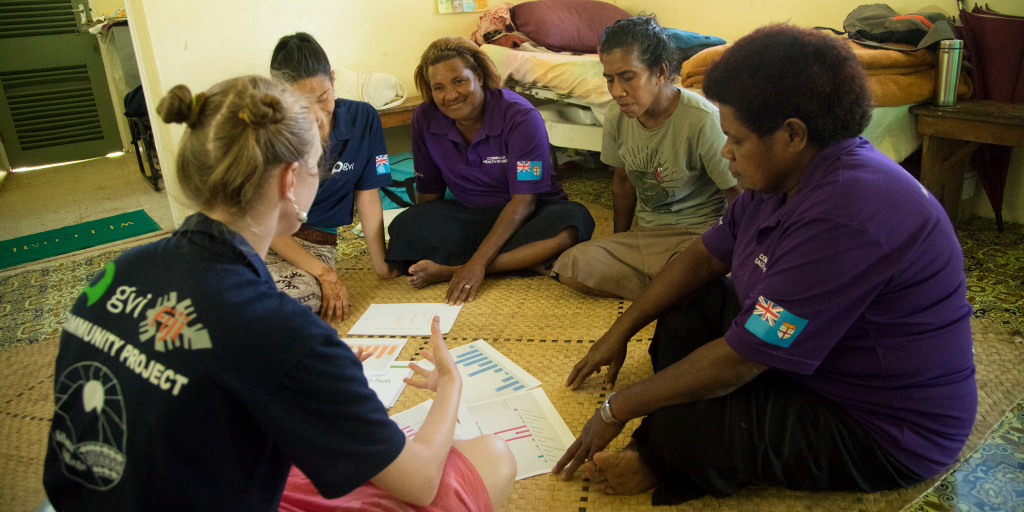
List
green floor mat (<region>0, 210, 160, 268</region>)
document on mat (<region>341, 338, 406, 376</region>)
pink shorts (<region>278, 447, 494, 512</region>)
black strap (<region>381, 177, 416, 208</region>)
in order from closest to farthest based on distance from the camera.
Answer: pink shorts (<region>278, 447, 494, 512</region>) < document on mat (<region>341, 338, 406, 376</region>) < green floor mat (<region>0, 210, 160, 268</region>) < black strap (<region>381, 177, 416, 208</region>)

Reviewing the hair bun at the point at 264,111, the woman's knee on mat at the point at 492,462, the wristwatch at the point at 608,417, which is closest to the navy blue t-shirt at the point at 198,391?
the hair bun at the point at 264,111

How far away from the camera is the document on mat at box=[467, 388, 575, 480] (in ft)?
4.48

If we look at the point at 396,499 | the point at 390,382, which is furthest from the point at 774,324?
the point at 390,382

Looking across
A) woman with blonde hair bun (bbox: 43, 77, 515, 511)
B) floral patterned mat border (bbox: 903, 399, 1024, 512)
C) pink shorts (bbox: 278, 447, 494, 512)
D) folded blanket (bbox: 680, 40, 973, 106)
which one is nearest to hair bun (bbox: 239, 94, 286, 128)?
woman with blonde hair bun (bbox: 43, 77, 515, 511)

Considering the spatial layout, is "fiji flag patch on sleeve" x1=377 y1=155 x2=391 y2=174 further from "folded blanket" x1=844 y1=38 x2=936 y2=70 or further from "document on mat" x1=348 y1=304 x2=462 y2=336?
"folded blanket" x1=844 y1=38 x2=936 y2=70

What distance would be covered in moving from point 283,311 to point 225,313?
0.06 m

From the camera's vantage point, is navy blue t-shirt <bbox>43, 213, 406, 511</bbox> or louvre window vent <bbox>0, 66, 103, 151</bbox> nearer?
navy blue t-shirt <bbox>43, 213, 406, 511</bbox>

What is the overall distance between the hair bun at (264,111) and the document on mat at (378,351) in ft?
3.38

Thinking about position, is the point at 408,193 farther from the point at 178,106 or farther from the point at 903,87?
the point at 178,106

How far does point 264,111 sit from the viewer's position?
2.51 ft

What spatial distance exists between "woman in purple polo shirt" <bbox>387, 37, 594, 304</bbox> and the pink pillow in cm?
115

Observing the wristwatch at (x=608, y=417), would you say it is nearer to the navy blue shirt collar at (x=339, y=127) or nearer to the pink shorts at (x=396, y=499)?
the pink shorts at (x=396, y=499)

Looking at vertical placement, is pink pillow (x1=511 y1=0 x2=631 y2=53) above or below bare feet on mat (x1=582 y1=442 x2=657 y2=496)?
above

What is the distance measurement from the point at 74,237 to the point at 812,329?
332 cm
